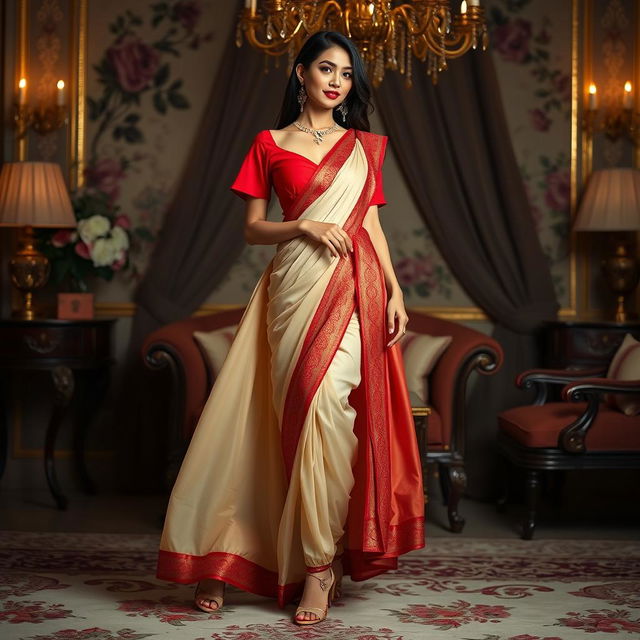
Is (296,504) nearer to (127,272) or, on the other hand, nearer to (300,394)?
(300,394)

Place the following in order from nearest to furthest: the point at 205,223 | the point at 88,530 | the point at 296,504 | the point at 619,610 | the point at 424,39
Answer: the point at 296,504 < the point at 619,610 < the point at 424,39 < the point at 88,530 < the point at 205,223

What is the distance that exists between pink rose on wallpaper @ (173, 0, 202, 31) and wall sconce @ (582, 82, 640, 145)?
194 cm

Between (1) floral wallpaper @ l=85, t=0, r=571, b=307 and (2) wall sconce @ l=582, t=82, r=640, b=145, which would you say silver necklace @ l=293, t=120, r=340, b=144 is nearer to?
(1) floral wallpaper @ l=85, t=0, r=571, b=307

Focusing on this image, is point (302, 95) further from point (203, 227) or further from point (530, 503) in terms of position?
point (203, 227)

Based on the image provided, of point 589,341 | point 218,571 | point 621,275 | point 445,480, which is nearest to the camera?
point 218,571

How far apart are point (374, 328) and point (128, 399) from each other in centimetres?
253

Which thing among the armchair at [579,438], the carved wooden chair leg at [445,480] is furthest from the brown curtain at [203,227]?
the armchair at [579,438]

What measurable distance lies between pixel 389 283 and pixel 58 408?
217cm

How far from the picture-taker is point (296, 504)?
→ 270 cm

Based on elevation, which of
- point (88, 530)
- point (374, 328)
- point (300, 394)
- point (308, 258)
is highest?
point (308, 258)

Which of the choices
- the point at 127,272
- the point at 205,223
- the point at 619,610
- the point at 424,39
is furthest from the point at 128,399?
the point at 619,610

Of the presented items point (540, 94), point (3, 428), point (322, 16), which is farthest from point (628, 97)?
point (3, 428)

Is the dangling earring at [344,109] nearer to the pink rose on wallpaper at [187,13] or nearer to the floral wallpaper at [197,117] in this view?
the floral wallpaper at [197,117]

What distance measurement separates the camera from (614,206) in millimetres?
4676
